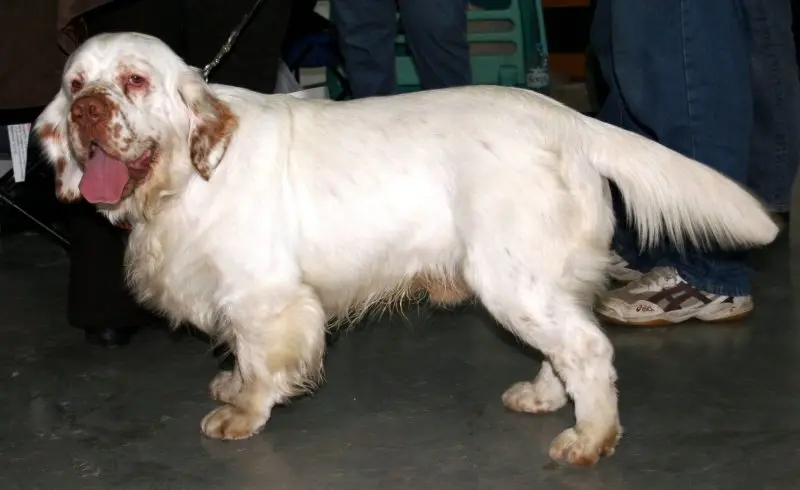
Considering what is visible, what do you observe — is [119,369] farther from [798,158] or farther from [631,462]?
Result: [798,158]

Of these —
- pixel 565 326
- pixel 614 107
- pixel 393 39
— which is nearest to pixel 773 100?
pixel 614 107

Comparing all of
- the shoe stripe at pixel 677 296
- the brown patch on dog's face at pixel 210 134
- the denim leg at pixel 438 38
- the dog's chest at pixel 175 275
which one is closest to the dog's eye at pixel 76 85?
the brown patch on dog's face at pixel 210 134

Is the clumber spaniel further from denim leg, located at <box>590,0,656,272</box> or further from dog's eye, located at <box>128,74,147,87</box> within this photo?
denim leg, located at <box>590,0,656,272</box>

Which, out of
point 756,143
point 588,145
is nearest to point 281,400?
point 588,145

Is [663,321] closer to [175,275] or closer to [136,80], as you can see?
[175,275]

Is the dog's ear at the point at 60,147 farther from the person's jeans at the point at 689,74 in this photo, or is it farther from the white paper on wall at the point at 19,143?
the person's jeans at the point at 689,74

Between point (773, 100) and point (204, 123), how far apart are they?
6.20 feet

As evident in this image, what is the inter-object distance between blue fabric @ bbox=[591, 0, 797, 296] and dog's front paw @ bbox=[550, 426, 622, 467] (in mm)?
928

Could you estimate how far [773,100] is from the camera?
10.8ft

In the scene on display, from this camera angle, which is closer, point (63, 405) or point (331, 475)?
point (331, 475)

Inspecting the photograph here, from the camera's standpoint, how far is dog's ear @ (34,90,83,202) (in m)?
2.33

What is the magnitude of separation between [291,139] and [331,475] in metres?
0.71

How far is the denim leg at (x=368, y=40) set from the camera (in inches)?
134

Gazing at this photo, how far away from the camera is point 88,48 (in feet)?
7.13
